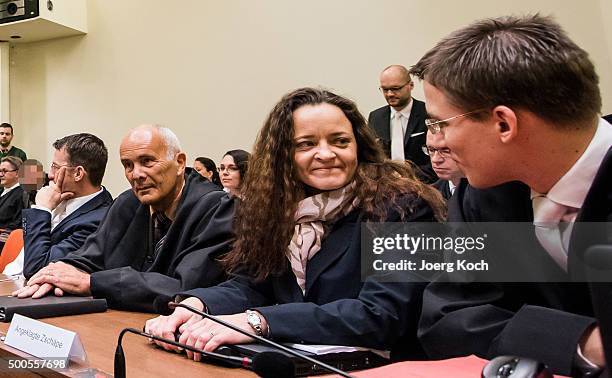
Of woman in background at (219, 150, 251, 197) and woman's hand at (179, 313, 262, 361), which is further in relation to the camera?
woman in background at (219, 150, 251, 197)

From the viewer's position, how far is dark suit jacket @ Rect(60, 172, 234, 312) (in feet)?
5.69

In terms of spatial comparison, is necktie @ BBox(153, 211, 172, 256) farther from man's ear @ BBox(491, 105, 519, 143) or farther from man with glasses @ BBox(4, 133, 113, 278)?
man's ear @ BBox(491, 105, 519, 143)

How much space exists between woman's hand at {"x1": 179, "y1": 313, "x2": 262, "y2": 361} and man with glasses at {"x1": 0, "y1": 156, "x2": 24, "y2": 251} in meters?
5.00

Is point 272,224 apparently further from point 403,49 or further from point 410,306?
point 403,49

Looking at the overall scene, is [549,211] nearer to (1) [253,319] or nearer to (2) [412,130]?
(1) [253,319]

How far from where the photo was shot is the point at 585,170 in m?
0.96

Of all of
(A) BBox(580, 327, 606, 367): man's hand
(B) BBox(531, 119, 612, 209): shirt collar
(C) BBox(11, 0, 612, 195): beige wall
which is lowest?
(A) BBox(580, 327, 606, 367): man's hand

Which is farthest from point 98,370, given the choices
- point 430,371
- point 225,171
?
point 225,171

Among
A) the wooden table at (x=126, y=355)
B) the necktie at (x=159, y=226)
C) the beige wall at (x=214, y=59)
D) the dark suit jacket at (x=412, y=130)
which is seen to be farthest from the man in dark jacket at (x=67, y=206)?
the beige wall at (x=214, y=59)

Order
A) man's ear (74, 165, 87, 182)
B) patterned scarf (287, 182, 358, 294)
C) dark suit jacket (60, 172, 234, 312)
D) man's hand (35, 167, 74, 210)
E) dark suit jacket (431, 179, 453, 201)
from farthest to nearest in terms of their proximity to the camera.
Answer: man's ear (74, 165, 87, 182), man's hand (35, 167, 74, 210), dark suit jacket (431, 179, 453, 201), dark suit jacket (60, 172, 234, 312), patterned scarf (287, 182, 358, 294)

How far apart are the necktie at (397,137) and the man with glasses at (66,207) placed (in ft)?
6.41

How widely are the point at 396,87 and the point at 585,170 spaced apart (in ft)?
10.3

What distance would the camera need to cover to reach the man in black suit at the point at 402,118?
156 inches

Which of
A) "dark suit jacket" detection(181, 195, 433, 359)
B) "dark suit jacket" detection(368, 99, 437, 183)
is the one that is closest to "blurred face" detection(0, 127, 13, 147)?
"dark suit jacket" detection(368, 99, 437, 183)
